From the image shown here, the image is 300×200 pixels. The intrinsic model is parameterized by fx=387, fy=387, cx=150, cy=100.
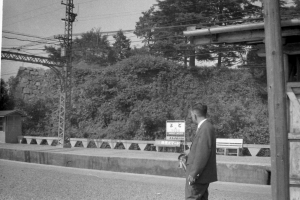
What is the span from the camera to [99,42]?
3969 centimetres

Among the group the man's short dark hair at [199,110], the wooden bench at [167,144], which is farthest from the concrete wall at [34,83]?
the man's short dark hair at [199,110]

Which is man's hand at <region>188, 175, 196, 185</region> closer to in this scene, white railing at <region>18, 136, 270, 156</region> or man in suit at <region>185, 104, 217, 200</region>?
man in suit at <region>185, 104, 217, 200</region>

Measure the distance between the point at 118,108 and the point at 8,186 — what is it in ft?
63.5

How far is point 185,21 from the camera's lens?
2819 centimetres

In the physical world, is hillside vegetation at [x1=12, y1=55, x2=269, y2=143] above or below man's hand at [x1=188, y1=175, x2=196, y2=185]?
above

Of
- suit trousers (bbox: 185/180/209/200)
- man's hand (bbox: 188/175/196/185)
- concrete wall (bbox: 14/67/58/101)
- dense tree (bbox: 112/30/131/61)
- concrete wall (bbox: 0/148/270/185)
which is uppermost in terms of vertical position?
dense tree (bbox: 112/30/131/61)

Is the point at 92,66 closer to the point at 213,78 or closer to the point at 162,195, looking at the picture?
the point at 213,78

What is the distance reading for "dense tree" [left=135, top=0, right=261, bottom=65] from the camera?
1097 inches

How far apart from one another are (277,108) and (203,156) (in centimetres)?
104

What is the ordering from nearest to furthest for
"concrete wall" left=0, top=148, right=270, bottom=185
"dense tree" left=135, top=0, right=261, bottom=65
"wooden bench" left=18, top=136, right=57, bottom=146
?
1. "concrete wall" left=0, top=148, right=270, bottom=185
2. "wooden bench" left=18, top=136, right=57, bottom=146
3. "dense tree" left=135, top=0, right=261, bottom=65

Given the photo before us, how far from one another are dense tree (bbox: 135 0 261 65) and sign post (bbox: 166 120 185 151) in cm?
935

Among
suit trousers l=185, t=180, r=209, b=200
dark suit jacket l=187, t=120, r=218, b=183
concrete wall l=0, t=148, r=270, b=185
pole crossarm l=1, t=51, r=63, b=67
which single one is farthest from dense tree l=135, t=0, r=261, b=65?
suit trousers l=185, t=180, r=209, b=200

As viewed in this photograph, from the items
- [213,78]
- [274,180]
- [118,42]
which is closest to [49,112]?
[118,42]

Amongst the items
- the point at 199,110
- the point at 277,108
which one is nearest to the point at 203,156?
the point at 199,110
